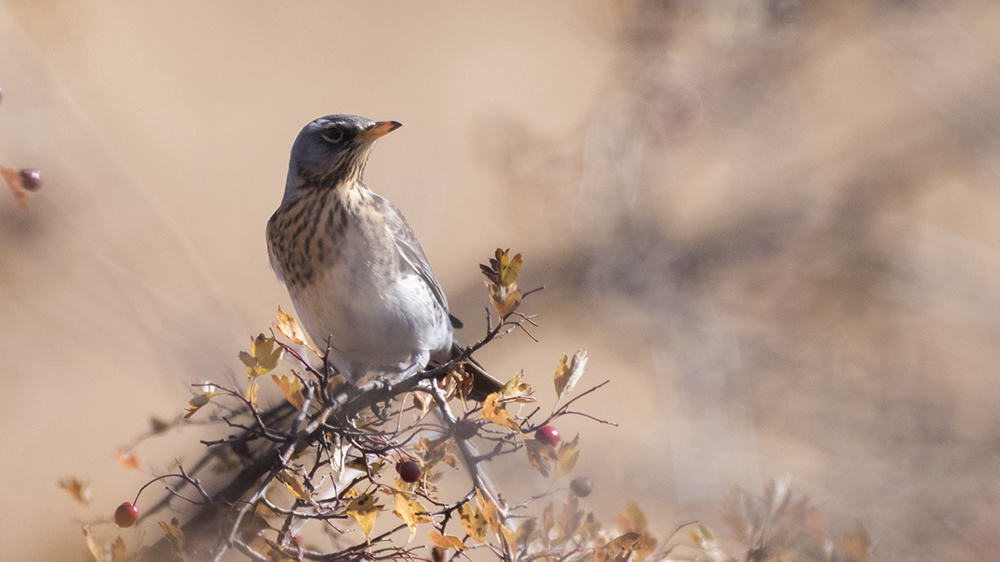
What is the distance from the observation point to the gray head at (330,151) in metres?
1.67

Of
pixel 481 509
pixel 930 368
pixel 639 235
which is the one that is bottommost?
pixel 481 509

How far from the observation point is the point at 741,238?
3.71m

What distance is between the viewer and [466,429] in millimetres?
926

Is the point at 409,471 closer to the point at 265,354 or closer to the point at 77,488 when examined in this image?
the point at 265,354

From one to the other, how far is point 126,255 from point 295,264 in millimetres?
1218

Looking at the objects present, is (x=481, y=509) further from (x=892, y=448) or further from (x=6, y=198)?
(x=892, y=448)

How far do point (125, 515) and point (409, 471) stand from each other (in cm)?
40

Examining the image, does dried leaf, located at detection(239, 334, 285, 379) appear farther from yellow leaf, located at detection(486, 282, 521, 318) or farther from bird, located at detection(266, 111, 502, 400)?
bird, located at detection(266, 111, 502, 400)

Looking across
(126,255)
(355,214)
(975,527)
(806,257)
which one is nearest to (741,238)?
(806,257)

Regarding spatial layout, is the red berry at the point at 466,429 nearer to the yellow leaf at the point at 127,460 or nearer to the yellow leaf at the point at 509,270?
the yellow leaf at the point at 509,270

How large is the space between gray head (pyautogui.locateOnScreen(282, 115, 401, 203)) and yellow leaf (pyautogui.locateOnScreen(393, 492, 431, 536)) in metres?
0.99

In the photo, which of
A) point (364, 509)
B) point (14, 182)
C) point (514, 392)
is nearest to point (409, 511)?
point (364, 509)

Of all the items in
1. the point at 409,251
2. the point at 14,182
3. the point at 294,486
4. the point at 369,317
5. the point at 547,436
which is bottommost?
the point at 294,486

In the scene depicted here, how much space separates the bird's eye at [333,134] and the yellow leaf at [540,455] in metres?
0.99
